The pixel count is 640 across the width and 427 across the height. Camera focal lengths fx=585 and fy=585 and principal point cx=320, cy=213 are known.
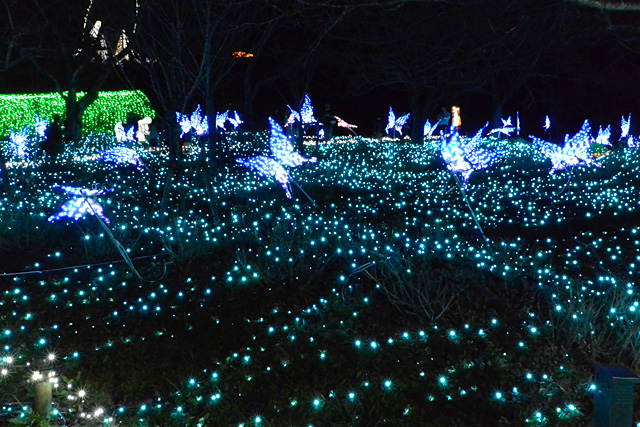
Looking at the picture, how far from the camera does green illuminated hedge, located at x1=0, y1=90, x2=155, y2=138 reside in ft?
83.7

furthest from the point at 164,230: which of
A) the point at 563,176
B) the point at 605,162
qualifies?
the point at 605,162

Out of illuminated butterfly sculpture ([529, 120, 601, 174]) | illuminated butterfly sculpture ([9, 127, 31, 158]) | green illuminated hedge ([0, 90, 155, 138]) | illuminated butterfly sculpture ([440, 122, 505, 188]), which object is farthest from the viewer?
green illuminated hedge ([0, 90, 155, 138])

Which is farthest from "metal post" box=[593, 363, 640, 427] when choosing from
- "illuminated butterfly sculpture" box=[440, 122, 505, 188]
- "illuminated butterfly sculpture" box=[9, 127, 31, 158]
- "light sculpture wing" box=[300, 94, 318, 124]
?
"light sculpture wing" box=[300, 94, 318, 124]

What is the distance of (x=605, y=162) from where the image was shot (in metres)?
13.7

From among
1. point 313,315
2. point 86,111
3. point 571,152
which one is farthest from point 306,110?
point 313,315

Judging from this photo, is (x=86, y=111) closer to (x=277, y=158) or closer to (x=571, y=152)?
(x=277, y=158)

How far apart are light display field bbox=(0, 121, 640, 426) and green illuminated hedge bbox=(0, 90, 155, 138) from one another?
1939 centimetres

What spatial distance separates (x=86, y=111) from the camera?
27.1 metres

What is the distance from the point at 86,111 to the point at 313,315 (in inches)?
990

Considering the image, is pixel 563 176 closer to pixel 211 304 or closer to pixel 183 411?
pixel 211 304

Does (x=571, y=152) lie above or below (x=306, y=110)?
below

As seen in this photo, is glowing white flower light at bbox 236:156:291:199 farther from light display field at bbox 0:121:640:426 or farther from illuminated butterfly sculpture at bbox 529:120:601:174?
illuminated butterfly sculpture at bbox 529:120:601:174

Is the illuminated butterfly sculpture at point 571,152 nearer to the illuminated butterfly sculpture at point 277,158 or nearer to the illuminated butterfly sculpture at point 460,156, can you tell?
the illuminated butterfly sculpture at point 460,156

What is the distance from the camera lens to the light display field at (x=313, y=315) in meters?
4.14
